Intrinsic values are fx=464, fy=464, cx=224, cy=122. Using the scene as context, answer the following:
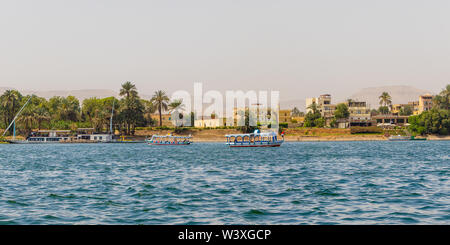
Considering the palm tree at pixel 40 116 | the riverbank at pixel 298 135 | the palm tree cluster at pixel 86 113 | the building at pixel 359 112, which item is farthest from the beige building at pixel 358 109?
the palm tree at pixel 40 116

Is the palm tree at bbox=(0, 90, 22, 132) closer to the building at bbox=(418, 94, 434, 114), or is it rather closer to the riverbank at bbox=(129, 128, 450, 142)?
the riverbank at bbox=(129, 128, 450, 142)

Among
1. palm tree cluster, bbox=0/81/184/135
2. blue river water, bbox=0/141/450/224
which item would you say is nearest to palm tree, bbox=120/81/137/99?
palm tree cluster, bbox=0/81/184/135

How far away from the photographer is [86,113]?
159875 mm

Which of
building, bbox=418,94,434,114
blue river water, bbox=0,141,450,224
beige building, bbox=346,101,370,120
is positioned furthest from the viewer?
building, bbox=418,94,434,114

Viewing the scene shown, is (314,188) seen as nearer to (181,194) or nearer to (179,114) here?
(181,194)

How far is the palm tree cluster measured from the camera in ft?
446

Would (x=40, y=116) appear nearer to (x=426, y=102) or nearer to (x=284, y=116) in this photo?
(x=284, y=116)

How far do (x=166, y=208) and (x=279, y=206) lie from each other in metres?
4.20

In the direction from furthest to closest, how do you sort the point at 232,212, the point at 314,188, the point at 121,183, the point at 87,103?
the point at 87,103, the point at 121,183, the point at 314,188, the point at 232,212

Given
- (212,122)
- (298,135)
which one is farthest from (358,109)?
(212,122)
